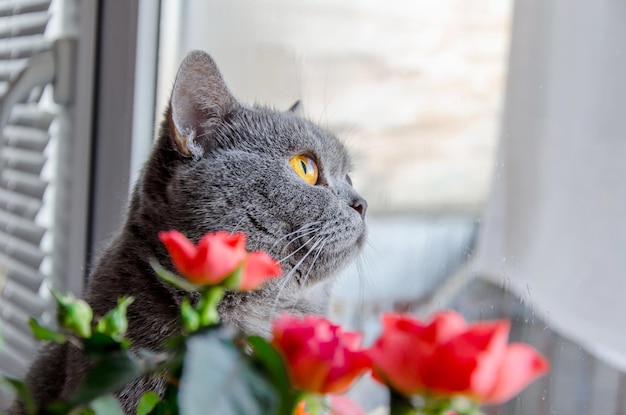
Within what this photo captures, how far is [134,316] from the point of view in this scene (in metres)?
0.74

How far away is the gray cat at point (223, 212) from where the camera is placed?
74 cm

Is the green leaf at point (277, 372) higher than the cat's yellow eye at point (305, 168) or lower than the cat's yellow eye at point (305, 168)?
lower

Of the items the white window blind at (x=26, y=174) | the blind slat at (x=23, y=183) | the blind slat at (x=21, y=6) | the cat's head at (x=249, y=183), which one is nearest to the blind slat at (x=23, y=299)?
the white window blind at (x=26, y=174)

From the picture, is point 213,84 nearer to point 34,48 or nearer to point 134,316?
point 134,316

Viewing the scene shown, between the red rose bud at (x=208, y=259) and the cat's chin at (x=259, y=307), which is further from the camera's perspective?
the cat's chin at (x=259, y=307)

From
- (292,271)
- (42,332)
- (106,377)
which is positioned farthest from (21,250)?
(106,377)

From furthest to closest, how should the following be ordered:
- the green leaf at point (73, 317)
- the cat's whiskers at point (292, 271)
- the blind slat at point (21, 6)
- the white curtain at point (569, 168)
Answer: the blind slat at point (21, 6), the cat's whiskers at point (292, 271), the white curtain at point (569, 168), the green leaf at point (73, 317)

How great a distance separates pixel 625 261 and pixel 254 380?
1.41ft

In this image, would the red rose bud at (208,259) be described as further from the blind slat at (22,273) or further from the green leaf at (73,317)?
the blind slat at (22,273)

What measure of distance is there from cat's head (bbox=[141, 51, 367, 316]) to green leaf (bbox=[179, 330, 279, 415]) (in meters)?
0.43

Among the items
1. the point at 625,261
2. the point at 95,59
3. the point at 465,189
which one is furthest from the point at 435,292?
the point at 95,59

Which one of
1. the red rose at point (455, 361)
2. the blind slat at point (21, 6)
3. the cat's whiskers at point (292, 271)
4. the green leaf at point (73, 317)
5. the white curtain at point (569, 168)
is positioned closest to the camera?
the red rose at point (455, 361)

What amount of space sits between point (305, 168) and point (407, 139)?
38 centimetres

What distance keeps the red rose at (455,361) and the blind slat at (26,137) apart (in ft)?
4.39
